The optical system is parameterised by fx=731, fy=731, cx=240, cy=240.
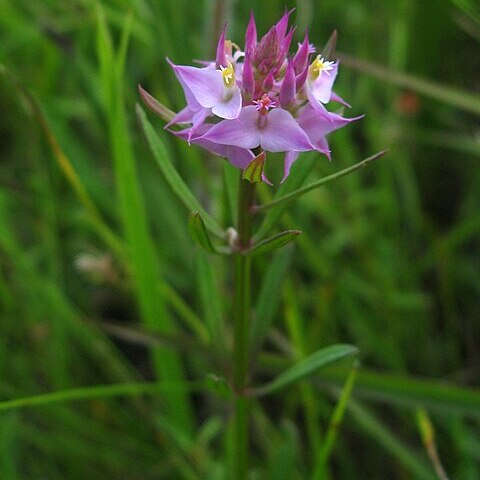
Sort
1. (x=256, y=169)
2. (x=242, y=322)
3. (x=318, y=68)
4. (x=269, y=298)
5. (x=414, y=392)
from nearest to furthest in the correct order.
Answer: (x=256, y=169) → (x=318, y=68) → (x=242, y=322) → (x=269, y=298) → (x=414, y=392)

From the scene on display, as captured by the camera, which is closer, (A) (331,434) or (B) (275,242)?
(B) (275,242)

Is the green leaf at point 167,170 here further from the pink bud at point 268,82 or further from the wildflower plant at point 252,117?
the pink bud at point 268,82

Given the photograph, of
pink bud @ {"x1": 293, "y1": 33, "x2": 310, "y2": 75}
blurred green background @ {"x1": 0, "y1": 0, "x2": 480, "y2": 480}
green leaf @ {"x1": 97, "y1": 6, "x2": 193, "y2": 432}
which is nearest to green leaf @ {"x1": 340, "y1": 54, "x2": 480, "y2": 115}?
blurred green background @ {"x1": 0, "y1": 0, "x2": 480, "y2": 480}

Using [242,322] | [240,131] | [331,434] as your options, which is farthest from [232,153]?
[331,434]

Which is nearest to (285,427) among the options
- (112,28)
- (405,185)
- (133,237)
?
(133,237)

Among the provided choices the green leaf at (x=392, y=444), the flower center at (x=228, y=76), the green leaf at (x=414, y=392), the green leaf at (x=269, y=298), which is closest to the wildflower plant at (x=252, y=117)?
the flower center at (x=228, y=76)

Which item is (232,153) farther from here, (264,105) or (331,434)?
(331,434)

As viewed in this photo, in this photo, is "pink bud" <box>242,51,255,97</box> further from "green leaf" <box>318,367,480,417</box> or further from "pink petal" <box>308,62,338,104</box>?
"green leaf" <box>318,367,480,417</box>
